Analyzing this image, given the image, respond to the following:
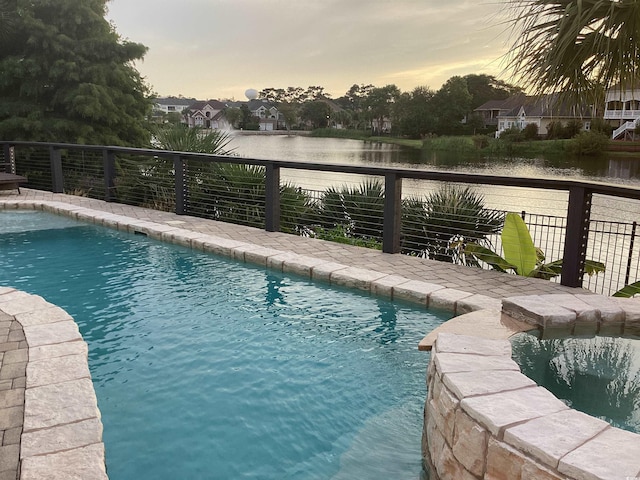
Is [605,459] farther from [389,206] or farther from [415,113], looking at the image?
[415,113]

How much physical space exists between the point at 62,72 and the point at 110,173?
5.37 m

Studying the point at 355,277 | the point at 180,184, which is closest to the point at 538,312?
the point at 355,277

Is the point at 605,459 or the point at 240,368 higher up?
the point at 605,459

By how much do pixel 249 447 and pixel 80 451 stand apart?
810mm

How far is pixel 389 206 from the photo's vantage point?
6156 mm

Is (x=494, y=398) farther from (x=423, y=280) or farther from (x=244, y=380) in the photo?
(x=423, y=280)

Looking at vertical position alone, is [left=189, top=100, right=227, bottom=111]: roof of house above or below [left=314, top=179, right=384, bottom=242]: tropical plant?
above

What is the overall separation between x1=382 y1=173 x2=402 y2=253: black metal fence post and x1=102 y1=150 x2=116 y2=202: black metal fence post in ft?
18.8

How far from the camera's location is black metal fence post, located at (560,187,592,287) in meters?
4.82

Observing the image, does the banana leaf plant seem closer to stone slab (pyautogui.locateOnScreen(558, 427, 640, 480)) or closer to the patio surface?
the patio surface

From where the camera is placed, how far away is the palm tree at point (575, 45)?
4.61m

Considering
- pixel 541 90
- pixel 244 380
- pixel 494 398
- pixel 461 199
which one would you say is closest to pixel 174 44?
pixel 461 199

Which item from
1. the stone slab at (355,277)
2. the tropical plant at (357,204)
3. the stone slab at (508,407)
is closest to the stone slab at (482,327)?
the stone slab at (508,407)

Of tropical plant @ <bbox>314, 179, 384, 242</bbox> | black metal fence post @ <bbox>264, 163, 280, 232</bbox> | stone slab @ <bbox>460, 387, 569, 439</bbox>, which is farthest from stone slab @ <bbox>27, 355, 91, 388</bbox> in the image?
tropical plant @ <bbox>314, 179, 384, 242</bbox>
